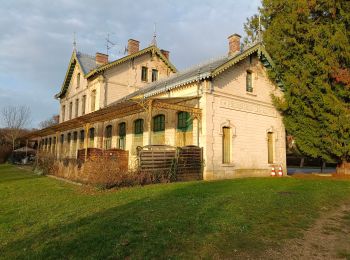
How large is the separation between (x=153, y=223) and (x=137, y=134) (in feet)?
46.2

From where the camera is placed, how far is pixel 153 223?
20.2 feet

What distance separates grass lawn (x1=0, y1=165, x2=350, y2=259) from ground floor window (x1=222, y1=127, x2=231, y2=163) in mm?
6619

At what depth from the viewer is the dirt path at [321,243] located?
4.82m

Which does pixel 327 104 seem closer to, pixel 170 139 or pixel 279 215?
pixel 170 139

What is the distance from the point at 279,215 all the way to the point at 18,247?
5216 millimetres

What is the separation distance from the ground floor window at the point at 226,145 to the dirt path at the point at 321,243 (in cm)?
946

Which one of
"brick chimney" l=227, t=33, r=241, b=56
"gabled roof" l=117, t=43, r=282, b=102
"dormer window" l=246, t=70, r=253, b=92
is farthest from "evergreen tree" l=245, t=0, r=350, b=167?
"brick chimney" l=227, t=33, r=241, b=56

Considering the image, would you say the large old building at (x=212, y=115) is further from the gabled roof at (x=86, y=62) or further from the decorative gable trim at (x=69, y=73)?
the decorative gable trim at (x=69, y=73)

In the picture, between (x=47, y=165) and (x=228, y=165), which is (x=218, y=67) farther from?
(x=47, y=165)

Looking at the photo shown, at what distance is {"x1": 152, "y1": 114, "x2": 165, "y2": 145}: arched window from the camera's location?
59.0 ft

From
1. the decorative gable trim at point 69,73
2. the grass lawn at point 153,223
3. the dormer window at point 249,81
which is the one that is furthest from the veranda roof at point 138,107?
the decorative gable trim at point 69,73

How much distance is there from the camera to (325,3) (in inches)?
683

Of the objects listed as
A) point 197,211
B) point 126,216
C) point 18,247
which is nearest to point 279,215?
point 197,211

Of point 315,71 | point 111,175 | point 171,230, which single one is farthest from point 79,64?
point 171,230
